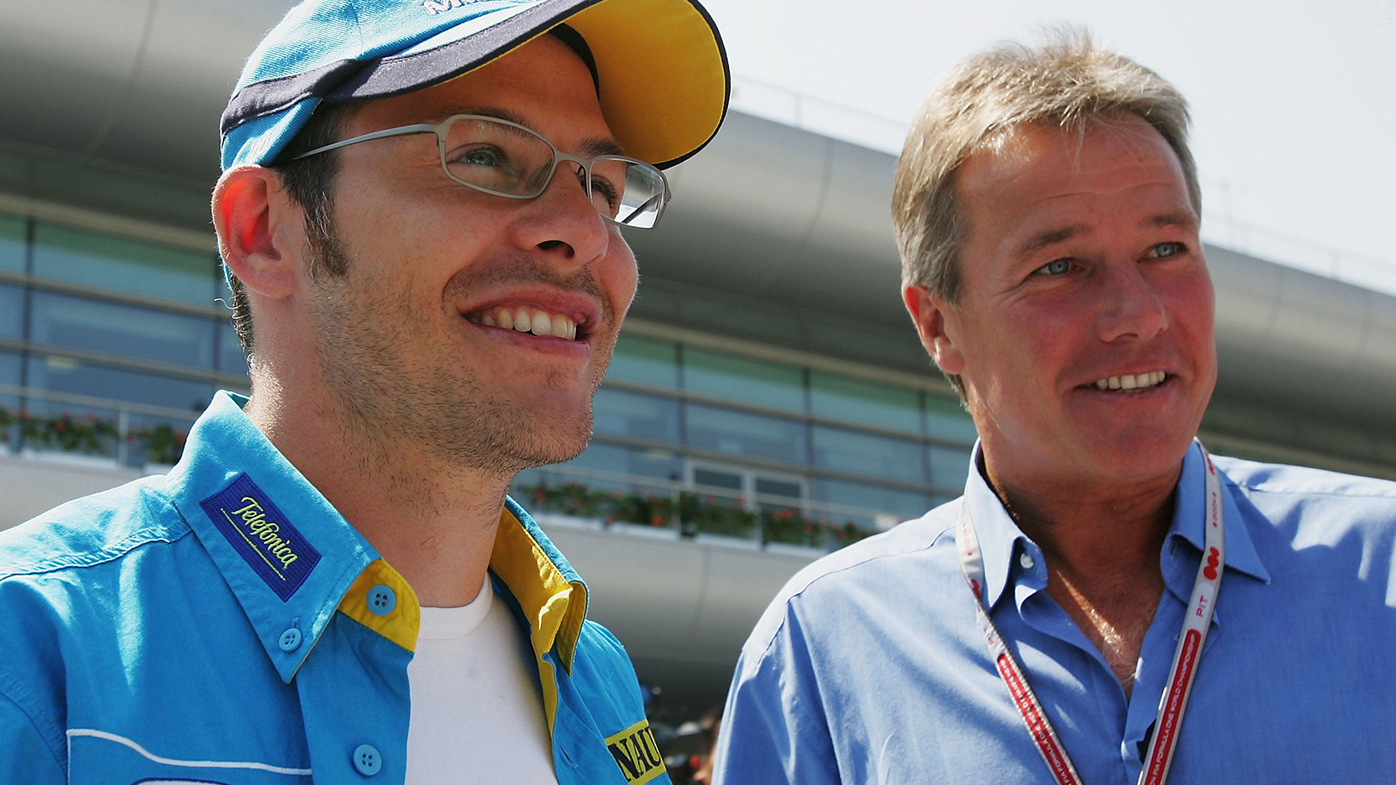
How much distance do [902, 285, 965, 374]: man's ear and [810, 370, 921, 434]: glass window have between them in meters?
13.7

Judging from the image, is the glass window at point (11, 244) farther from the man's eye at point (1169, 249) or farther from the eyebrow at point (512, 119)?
the man's eye at point (1169, 249)

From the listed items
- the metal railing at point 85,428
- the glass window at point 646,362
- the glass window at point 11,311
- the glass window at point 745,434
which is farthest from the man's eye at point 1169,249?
the glass window at point 745,434

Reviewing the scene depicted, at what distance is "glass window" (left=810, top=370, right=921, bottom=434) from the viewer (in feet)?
54.6

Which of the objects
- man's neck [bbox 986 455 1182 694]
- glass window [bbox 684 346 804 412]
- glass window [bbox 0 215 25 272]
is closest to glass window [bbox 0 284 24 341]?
glass window [bbox 0 215 25 272]

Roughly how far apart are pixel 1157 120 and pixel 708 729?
6.13m

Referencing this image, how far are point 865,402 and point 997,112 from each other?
1464cm

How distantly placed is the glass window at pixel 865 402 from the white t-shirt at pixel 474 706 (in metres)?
14.5

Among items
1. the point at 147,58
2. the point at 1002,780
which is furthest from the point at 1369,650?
the point at 147,58

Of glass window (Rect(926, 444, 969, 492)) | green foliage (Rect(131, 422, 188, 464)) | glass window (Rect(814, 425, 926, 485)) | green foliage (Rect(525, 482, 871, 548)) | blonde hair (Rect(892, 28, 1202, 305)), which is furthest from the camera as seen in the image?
glass window (Rect(926, 444, 969, 492))

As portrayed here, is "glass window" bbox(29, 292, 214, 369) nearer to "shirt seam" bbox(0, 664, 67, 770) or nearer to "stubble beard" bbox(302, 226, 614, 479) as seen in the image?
"stubble beard" bbox(302, 226, 614, 479)

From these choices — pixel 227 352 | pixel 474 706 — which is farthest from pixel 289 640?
pixel 227 352

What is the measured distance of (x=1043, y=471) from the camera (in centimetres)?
245

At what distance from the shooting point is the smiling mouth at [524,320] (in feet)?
6.73

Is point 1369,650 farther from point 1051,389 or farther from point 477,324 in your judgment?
point 477,324
